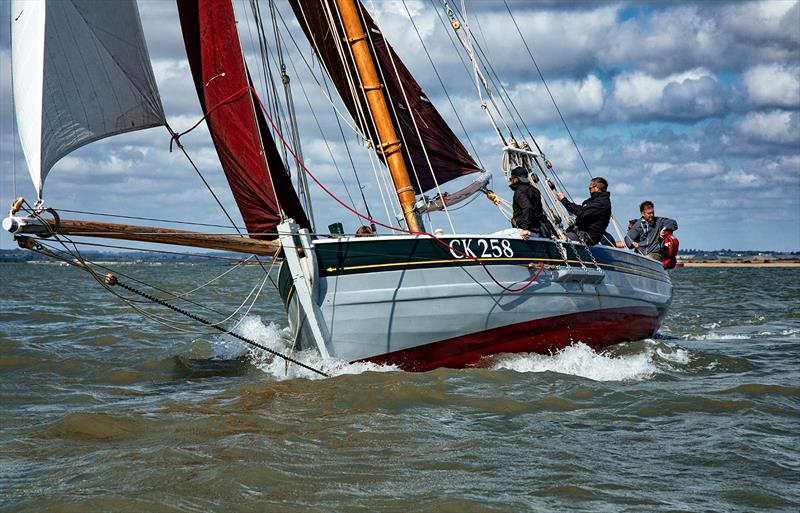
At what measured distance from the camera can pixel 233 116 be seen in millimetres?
10641

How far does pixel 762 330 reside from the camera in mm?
19125

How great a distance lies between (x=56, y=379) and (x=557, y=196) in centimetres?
796

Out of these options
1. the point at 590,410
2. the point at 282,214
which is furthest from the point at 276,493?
the point at 282,214

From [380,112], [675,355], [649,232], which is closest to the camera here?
[380,112]

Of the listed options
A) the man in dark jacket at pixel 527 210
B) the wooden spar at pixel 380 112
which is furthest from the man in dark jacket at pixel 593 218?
the wooden spar at pixel 380 112

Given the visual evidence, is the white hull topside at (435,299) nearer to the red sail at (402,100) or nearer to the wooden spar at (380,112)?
the wooden spar at (380,112)

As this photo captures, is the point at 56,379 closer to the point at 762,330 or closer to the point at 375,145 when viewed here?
the point at 375,145

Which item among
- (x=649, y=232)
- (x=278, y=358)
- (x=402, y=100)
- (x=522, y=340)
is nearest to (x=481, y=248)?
(x=522, y=340)

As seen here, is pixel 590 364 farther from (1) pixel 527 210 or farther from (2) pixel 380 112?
(2) pixel 380 112

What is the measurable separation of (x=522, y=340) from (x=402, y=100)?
409 centimetres

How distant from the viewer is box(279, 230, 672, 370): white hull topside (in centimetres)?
1061

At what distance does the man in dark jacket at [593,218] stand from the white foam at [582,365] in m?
1.62

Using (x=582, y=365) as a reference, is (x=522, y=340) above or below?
above

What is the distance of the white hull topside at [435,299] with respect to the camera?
1061 centimetres
